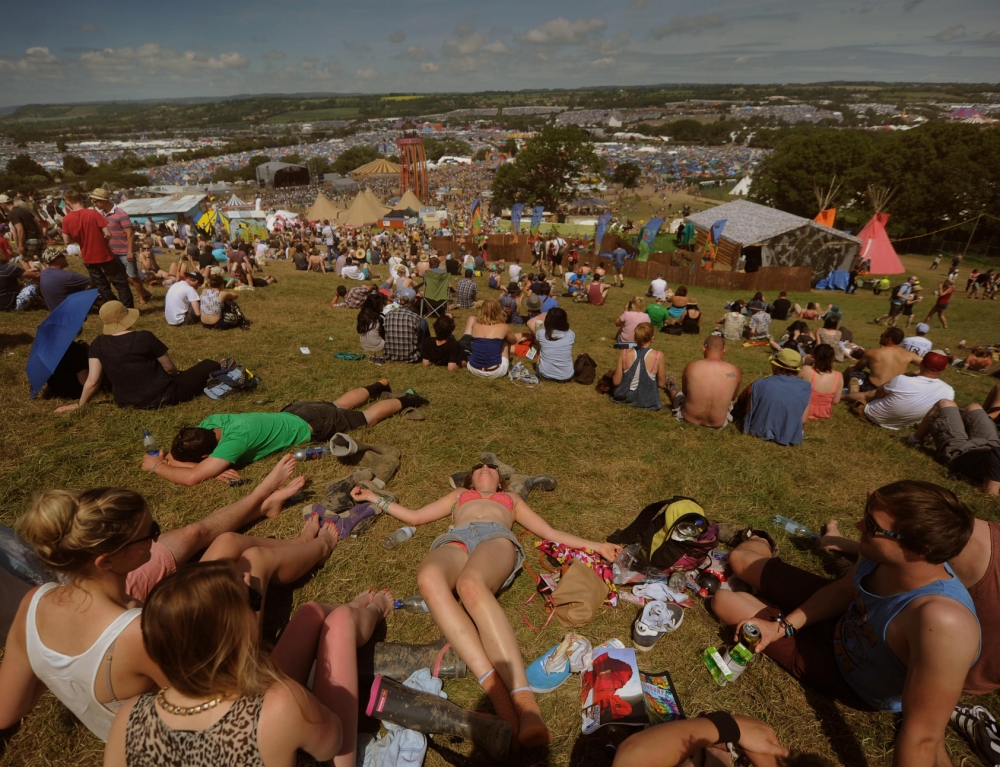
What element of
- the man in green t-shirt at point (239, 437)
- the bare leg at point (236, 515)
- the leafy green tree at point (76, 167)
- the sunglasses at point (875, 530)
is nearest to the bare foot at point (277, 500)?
the bare leg at point (236, 515)

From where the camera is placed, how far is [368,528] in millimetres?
4297

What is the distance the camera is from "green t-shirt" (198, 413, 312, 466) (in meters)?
4.69

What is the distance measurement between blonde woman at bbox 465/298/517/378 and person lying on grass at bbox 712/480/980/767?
5269 millimetres

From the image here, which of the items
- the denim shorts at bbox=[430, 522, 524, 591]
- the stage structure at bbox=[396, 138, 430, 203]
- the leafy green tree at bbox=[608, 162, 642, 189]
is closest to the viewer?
the denim shorts at bbox=[430, 522, 524, 591]

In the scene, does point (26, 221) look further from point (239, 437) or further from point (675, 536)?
point (675, 536)

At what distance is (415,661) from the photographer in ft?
9.95

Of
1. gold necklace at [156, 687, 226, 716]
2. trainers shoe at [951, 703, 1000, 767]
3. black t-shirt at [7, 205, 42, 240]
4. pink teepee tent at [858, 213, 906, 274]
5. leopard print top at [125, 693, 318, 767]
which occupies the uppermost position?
black t-shirt at [7, 205, 42, 240]

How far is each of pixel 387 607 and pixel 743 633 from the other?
2.40 metres

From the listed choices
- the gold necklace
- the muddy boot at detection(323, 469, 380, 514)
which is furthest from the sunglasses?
the muddy boot at detection(323, 469, 380, 514)

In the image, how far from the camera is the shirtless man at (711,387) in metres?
6.18

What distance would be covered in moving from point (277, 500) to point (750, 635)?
12.7ft

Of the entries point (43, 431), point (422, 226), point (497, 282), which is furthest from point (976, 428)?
point (422, 226)

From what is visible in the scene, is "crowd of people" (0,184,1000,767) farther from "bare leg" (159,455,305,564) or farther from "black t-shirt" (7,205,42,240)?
"black t-shirt" (7,205,42,240)

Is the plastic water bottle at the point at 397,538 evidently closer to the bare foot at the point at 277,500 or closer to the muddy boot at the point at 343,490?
the muddy boot at the point at 343,490
